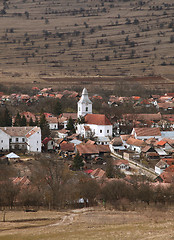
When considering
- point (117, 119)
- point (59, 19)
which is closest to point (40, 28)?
point (59, 19)

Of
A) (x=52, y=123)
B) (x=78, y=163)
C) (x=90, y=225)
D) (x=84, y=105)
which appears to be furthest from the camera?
(x=84, y=105)

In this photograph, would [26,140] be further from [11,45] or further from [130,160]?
[11,45]

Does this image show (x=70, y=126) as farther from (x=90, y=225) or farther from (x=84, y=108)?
(x=90, y=225)

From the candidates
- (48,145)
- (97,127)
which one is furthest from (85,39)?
(48,145)

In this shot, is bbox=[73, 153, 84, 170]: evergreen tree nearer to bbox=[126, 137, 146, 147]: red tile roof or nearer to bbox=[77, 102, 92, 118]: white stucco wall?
bbox=[126, 137, 146, 147]: red tile roof

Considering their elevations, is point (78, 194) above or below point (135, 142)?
below

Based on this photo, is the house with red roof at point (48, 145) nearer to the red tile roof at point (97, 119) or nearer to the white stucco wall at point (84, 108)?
the red tile roof at point (97, 119)

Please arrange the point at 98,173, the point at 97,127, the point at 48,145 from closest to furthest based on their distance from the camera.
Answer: the point at 98,173 → the point at 48,145 → the point at 97,127
